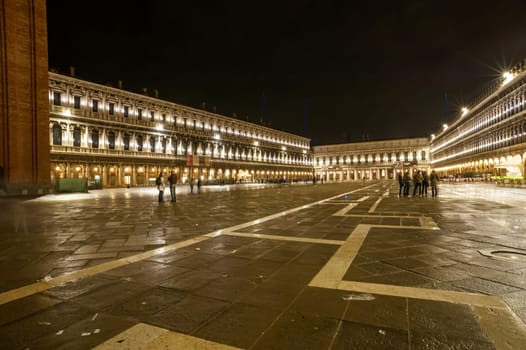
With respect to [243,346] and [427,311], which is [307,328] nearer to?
[243,346]

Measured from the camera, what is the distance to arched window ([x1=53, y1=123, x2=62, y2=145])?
3247 cm

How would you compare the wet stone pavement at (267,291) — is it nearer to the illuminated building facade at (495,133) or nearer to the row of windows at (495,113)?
the illuminated building facade at (495,133)

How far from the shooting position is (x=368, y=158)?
91062 mm

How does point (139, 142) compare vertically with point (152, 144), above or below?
above

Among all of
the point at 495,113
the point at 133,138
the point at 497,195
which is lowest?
the point at 497,195

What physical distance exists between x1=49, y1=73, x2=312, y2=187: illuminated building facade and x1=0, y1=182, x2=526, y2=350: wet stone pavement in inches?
1135

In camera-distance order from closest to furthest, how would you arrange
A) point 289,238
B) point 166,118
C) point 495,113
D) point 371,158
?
1. point 289,238
2. point 495,113
3. point 166,118
4. point 371,158

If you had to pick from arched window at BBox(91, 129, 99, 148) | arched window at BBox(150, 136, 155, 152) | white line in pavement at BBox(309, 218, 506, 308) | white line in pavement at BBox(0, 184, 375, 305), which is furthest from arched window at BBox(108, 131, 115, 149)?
white line in pavement at BBox(309, 218, 506, 308)

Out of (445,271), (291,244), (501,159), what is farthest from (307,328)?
(501,159)

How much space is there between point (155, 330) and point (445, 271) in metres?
3.11

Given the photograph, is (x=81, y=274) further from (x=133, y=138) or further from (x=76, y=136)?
(x=133, y=138)

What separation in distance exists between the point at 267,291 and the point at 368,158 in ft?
309

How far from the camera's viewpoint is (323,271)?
344cm

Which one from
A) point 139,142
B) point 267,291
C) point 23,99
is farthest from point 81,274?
point 139,142
